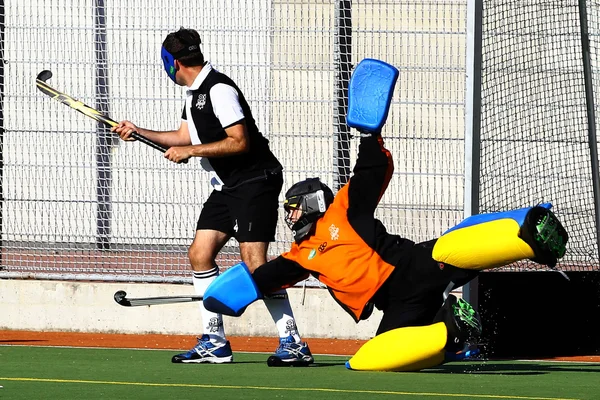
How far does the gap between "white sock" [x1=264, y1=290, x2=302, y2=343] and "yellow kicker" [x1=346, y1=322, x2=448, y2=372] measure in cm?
65

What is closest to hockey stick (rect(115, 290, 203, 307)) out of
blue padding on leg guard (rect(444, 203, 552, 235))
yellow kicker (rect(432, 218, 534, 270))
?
yellow kicker (rect(432, 218, 534, 270))

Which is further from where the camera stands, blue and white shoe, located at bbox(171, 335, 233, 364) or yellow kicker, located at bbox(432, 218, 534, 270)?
blue and white shoe, located at bbox(171, 335, 233, 364)

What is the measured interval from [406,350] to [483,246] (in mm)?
654

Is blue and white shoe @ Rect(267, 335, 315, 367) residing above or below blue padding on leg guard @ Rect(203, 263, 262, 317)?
below

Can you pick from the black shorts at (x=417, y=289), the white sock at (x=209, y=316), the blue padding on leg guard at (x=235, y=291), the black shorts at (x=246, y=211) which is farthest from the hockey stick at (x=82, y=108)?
the black shorts at (x=417, y=289)

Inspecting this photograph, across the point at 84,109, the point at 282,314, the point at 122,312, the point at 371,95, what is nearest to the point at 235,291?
the point at 282,314

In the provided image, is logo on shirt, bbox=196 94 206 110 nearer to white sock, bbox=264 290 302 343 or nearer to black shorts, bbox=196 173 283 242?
black shorts, bbox=196 173 283 242

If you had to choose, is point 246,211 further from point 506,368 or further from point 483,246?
point 506,368

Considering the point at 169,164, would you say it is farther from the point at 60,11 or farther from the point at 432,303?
the point at 432,303

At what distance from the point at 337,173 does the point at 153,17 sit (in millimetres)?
1835

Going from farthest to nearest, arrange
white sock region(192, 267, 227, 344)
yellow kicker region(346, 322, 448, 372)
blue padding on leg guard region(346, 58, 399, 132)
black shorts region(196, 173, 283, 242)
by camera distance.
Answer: white sock region(192, 267, 227, 344) < black shorts region(196, 173, 283, 242) < blue padding on leg guard region(346, 58, 399, 132) < yellow kicker region(346, 322, 448, 372)

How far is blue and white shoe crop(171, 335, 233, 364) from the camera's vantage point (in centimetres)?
823

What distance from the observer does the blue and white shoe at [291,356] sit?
805 cm

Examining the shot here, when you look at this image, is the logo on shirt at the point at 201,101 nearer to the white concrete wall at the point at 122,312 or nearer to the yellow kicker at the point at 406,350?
the yellow kicker at the point at 406,350
